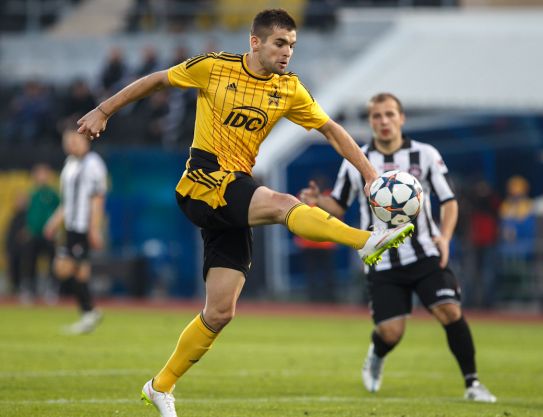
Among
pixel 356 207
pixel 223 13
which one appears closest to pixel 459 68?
pixel 356 207

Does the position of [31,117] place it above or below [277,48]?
above

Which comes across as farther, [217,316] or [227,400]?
[227,400]

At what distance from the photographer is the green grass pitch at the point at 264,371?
29.1 ft

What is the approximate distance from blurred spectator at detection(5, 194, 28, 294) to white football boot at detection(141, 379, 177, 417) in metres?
17.1

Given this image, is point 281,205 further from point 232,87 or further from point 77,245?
point 77,245

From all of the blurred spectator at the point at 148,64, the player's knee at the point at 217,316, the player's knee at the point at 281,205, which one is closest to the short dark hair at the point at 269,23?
the player's knee at the point at 281,205

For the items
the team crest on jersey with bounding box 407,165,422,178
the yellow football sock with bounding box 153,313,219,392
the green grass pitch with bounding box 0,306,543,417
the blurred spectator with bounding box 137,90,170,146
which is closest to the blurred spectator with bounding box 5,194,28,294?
the blurred spectator with bounding box 137,90,170,146

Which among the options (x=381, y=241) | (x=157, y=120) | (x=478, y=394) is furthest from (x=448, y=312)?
(x=157, y=120)

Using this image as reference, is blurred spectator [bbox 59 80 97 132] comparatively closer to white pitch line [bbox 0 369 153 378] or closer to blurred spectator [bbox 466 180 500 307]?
blurred spectator [bbox 466 180 500 307]

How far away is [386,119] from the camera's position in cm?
995

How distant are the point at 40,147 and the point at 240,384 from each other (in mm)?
16327

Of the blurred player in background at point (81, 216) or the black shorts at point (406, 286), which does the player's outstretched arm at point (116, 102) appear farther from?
the blurred player in background at point (81, 216)

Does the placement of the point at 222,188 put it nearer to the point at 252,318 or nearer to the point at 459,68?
the point at 252,318

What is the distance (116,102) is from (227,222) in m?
0.98
